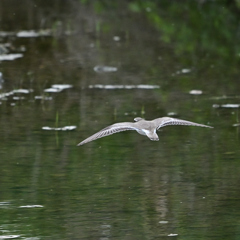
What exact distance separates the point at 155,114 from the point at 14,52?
5.17m

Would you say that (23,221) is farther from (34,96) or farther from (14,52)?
(14,52)

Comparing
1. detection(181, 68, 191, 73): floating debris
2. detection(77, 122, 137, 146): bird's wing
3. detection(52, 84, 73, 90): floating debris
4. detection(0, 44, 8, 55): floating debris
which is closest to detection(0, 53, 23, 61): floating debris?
detection(0, 44, 8, 55): floating debris

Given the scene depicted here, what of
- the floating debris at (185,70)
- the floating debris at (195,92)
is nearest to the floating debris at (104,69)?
the floating debris at (185,70)

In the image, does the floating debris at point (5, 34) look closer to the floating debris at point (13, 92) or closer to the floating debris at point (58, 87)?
the floating debris at point (58, 87)

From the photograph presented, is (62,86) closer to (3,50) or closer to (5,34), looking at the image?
(3,50)

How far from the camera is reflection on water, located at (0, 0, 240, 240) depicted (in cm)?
763

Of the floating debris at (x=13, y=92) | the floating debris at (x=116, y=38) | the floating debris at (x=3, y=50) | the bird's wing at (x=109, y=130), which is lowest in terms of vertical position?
the bird's wing at (x=109, y=130)

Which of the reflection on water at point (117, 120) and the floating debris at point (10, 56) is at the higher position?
the floating debris at point (10, 56)

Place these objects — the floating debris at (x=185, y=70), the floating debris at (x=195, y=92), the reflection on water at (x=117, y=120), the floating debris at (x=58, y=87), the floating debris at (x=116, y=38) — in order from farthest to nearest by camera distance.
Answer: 1. the floating debris at (x=116, y=38)
2. the floating debris at (x=185, y=70)
3. the floating debris at (x=58, y=87)
4. the floating debris at (x=195, y=92)
5. the reflection on water at (x=117, y=120)

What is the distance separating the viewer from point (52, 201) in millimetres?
8039

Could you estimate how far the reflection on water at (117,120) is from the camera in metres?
7.63

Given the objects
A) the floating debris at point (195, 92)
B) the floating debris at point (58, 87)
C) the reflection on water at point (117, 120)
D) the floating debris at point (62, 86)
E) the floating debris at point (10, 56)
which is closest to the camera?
the reflection on water at point (117, 120)

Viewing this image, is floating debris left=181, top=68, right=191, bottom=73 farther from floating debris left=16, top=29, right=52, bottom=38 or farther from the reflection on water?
floating debris left=16, top=29, right=52, bottom=38

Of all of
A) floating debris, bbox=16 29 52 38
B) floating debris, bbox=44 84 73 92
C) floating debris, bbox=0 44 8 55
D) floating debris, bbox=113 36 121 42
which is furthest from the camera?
floating debris, bbox=16 29 52 38
